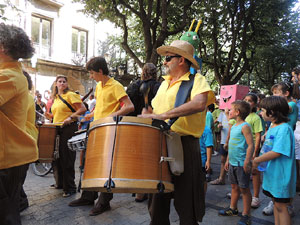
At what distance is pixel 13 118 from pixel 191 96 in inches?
55.2

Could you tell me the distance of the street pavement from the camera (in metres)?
3.50

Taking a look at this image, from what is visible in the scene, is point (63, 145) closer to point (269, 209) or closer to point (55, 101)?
point (55, 101)

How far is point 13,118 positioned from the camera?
2.01 metres

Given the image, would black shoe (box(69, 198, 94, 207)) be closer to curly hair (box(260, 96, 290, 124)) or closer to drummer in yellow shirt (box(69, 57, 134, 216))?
drummer in yellow shirt (box(69, 57, 134, 216))

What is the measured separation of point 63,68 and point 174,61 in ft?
53.1

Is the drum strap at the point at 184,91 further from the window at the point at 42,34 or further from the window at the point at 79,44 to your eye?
the window at the point at 79,44

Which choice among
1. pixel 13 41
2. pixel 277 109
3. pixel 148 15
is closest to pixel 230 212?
pixel 277 109

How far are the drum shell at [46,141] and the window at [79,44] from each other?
15012 millimetres

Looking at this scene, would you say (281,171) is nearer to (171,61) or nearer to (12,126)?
(171,61)

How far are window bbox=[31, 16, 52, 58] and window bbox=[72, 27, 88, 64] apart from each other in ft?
6.13

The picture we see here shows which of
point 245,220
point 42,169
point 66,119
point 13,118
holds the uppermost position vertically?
point 13,118

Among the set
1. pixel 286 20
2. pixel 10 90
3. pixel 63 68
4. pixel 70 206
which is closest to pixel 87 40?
pixel 63 68

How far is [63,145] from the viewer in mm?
4453

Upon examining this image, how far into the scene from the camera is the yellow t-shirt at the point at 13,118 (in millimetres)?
1890
